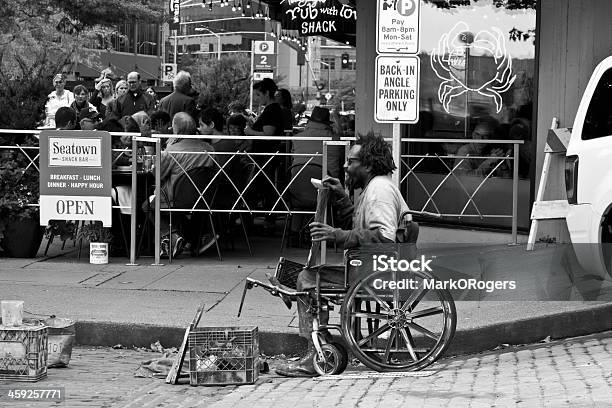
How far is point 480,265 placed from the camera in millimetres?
8617

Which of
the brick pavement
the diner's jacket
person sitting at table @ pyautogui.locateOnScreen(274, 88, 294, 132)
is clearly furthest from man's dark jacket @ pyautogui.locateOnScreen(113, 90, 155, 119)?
the brick pavement

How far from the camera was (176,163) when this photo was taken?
11.6 meters

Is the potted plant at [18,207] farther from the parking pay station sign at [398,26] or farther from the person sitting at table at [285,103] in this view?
the person sitting at table at [285,103]

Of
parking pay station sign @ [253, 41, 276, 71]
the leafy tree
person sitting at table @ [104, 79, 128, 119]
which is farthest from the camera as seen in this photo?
parking pay station sign @ [253, 41, 276, 71]

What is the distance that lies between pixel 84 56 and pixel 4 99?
88.5ft

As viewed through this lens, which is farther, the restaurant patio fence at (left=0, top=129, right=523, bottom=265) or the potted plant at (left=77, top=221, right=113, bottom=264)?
the potted plant at (left=77, top=221, right=113, bottom=264)

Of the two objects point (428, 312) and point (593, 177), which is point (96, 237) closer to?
point (428, 312)

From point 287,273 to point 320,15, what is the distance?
10838 mm

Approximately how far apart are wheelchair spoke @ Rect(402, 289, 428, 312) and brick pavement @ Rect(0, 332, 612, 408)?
0.50 m

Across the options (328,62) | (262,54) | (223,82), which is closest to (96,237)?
(262,54)

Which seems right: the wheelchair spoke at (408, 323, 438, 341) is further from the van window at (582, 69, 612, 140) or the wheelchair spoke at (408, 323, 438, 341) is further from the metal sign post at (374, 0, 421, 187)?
the van window at (582, 69, 612, 140)

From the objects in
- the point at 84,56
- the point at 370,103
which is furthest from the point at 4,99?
the point at 84,56

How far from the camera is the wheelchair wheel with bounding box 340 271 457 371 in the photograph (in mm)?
7531

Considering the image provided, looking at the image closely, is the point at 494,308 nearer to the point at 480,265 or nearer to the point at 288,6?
the point at 480,265
